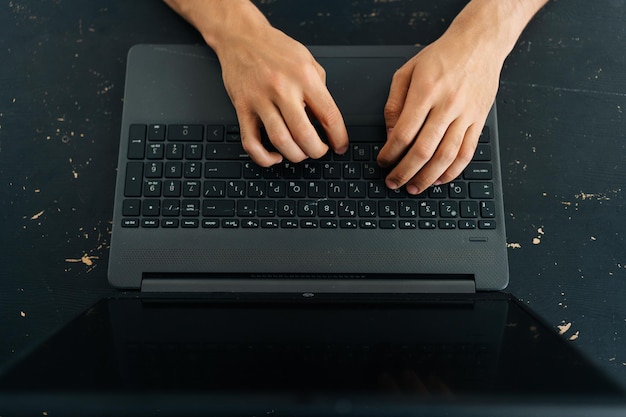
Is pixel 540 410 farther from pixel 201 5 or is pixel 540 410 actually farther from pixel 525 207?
pixel 201 5

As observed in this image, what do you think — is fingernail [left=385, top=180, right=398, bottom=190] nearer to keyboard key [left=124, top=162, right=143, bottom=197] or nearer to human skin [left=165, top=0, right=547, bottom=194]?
human skin [left=165, top=0, right=547, bottom=194]

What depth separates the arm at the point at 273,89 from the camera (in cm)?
57

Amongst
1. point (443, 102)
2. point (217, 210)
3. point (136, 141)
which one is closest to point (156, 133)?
point (136, 141)

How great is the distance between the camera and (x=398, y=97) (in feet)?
1.94

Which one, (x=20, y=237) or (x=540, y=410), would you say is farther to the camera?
(x=20, y=237)

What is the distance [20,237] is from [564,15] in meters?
0.84

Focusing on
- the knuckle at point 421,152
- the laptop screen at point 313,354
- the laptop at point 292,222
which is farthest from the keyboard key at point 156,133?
the knuckle at point 421,152

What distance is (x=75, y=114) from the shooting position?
0.67 metres

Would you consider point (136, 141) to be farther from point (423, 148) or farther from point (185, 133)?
point (423, 148)

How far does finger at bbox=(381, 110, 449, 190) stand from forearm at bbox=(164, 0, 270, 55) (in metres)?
0.26

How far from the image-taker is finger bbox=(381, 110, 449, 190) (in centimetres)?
56

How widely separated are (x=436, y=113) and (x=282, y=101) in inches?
7.4

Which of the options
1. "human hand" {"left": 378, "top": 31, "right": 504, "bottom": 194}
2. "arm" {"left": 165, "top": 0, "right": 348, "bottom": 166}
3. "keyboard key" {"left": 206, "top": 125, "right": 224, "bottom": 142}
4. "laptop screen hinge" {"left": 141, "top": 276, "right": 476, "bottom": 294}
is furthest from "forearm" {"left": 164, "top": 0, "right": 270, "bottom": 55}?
"laptop screen hinge" {"left": 141, "top": 276, "right": 476, "bottom": 294}

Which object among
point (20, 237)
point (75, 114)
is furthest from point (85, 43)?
point (20, 237)
